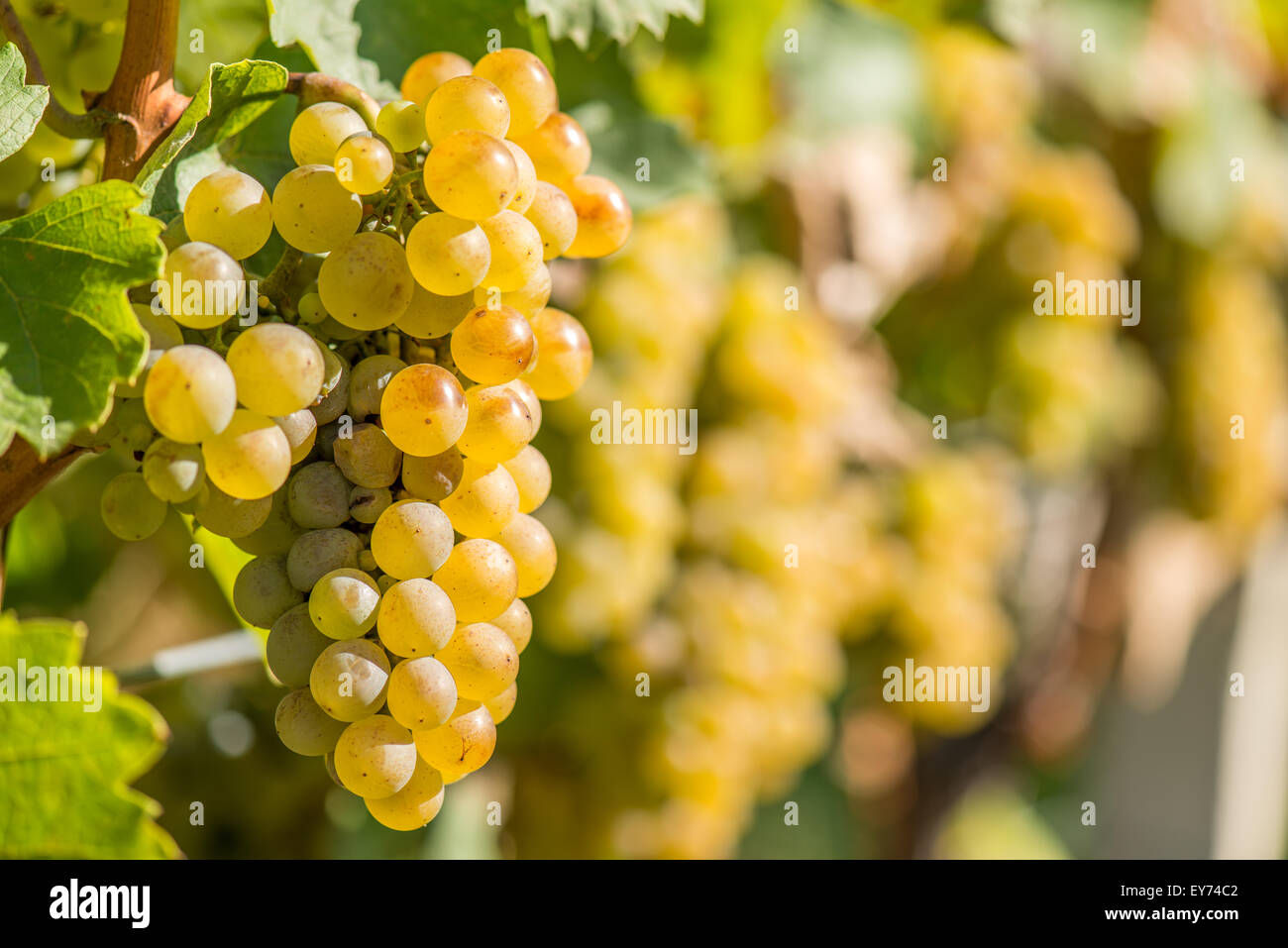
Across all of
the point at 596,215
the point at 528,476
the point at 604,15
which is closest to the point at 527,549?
the point at 528,476

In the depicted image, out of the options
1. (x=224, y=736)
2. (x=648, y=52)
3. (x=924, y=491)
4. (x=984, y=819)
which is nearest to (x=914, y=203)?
(x=924, y=491)

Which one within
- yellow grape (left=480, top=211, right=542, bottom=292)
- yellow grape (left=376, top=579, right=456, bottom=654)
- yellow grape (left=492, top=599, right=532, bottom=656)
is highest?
yellow grape (left=480, top=211, right=542, bottom=292)

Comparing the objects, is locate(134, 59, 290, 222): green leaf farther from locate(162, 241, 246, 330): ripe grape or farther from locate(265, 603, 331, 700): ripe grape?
locate(265, 603, 331, 700): ripe grape

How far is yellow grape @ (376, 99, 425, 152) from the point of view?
0.36m

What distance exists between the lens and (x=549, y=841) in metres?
0.88

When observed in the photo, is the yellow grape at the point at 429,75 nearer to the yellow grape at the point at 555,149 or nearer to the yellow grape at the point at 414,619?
the yellow grape at the point at 555,149

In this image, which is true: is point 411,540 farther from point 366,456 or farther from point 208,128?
point 208,128

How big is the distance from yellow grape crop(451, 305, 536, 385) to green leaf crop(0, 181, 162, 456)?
0.09 meters

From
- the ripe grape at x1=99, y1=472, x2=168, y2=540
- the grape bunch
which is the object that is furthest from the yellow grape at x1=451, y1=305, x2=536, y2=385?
the ripe grape at x1=99, y1=472, x2=168, y2=540

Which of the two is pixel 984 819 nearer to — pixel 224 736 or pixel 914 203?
pixel 914 203

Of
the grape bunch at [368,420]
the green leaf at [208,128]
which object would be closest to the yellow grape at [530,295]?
the grape bunch at [368,420]

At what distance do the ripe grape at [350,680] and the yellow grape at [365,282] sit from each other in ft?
0.33

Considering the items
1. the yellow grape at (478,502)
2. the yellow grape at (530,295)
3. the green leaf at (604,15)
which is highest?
the green leaf at (604,15)

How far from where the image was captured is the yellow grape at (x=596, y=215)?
417mm
